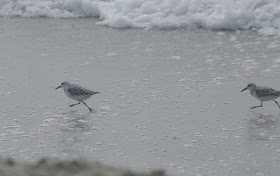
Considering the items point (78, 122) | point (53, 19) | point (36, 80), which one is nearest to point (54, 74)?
point (36, 80)

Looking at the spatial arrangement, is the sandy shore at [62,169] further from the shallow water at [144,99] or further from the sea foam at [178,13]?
the sea foam at [178,13]

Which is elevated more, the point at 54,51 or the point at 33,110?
the point at 54,51

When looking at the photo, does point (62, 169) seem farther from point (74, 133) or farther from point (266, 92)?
point (266, 92)

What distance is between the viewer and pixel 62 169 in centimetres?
410

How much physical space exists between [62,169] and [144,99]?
6108 mm

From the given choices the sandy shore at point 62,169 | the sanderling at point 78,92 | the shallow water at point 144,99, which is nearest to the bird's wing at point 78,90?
the sanderling at point 78,92

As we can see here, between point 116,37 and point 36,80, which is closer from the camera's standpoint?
point 36,80

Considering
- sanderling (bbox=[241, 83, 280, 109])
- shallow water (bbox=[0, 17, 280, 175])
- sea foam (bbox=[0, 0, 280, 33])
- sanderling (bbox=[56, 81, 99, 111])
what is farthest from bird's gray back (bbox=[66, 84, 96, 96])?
sea foam (bbox=[0, 0, 280, 33])

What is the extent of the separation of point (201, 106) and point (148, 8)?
18.1ft

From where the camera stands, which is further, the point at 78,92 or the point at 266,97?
the point at 78,92

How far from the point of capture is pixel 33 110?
9945mm

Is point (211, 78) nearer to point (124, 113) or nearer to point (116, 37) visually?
point (124, 113)

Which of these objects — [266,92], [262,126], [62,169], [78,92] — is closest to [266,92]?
[266,92]

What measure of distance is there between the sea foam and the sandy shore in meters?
9.97
